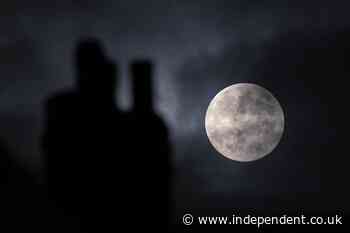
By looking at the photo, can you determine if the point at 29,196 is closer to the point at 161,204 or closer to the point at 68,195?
the point at 68,195

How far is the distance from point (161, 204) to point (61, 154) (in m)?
3.75

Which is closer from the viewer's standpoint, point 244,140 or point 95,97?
point 244,140

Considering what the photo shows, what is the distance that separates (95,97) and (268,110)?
234 inches

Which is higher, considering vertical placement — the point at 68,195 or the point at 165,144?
the point at 165,144

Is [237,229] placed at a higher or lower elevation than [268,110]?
lower

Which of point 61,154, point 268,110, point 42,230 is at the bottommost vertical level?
point 42,230

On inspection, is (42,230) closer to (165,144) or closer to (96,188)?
(96,188)

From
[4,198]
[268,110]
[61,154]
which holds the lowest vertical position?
[4,198]

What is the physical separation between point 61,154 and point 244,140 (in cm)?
609

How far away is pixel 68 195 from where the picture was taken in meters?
14.6

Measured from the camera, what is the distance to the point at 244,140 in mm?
13891

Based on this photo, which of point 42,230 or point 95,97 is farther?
point 95,97

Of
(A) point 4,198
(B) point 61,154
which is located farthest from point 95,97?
(A) point 4,198

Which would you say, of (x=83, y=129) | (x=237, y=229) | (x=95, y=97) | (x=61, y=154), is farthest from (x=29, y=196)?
(x=237, y=229)
